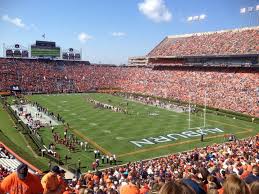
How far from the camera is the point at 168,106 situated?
55.0m

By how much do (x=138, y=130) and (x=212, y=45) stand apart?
4081 centimetres

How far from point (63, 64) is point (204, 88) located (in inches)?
1727

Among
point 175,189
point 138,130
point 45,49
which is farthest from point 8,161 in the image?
point 45,49

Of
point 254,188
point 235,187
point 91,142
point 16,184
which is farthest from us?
point 91,142

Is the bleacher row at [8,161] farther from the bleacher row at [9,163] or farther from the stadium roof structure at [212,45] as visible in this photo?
the stadium roof structure at [212,45]

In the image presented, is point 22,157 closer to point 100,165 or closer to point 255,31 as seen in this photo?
point 100,165

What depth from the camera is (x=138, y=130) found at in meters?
37.2

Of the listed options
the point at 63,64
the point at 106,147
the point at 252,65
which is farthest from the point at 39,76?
the point at 106,147

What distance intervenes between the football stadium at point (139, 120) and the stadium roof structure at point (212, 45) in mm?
338

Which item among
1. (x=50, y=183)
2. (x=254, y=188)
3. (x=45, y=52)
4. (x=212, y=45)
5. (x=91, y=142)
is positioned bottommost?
Result: (x=91, y=142)

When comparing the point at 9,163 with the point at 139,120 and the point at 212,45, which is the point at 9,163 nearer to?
the point at 139,120

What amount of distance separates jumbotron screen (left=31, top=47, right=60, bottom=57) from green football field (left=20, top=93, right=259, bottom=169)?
126ft

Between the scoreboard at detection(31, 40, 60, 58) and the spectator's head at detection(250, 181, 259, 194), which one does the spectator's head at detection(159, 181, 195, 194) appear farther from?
the scoreboard at detection(31, 40, 60, 58)

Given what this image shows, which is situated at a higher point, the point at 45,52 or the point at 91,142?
the point at 45,52
